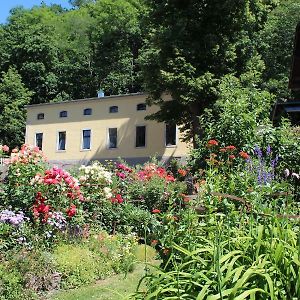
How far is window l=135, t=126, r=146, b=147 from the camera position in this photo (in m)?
35.0

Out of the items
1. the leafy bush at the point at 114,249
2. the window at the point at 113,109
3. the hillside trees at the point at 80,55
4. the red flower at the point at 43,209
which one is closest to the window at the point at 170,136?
the window at the point at 113,109

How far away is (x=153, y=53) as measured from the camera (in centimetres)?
2620

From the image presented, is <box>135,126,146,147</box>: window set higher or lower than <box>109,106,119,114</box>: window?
lower

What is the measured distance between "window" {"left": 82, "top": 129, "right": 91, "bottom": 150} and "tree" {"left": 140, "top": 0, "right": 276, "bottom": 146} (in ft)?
35.8

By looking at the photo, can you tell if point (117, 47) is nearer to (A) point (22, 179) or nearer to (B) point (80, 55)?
(B) point (80, 55)

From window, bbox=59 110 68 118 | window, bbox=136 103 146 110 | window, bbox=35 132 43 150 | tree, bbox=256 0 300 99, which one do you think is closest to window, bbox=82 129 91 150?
window, bbox=59 110 68 118

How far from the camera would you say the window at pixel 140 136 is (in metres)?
35.0

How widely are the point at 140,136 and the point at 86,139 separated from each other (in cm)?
470

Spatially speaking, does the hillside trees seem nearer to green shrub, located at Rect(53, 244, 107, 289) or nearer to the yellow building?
the yellow building

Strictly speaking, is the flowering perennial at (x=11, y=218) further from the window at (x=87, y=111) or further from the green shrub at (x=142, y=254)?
the window at (x=87, y=111)

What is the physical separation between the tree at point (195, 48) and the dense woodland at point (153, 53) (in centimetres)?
5

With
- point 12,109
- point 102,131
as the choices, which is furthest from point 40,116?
point 102,131

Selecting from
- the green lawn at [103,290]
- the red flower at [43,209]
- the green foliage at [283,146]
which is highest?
the green foliage at [283,146]

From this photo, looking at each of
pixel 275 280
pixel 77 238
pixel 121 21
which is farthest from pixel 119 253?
pixel 121 21
